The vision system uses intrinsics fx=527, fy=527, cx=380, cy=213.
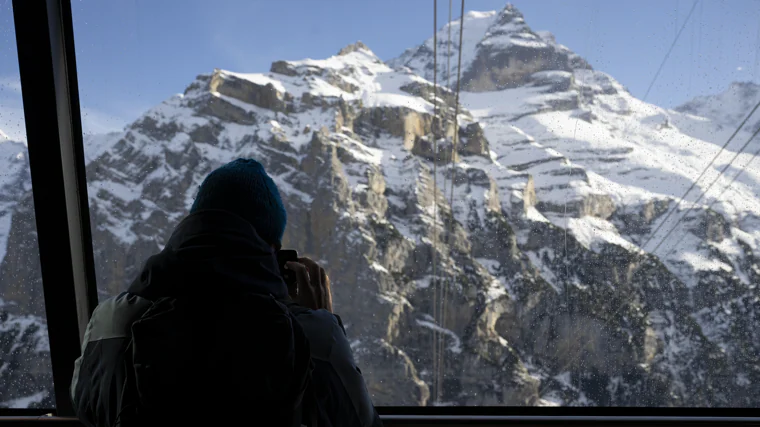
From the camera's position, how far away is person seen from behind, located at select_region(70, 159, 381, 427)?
625 millimetres

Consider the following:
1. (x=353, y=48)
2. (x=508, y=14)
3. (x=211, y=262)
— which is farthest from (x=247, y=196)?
(x=508, y=14)

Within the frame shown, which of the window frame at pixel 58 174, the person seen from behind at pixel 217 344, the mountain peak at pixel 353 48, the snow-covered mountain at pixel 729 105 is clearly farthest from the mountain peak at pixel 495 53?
the person seen from behind at pixel 217 344

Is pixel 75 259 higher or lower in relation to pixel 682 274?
higher

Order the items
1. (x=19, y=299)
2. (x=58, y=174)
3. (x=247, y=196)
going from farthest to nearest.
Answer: (x=19, y=299) < (x=58, y=174) < (x=247, y=196)

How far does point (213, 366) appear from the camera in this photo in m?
0.63

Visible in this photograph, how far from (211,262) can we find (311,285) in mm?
295

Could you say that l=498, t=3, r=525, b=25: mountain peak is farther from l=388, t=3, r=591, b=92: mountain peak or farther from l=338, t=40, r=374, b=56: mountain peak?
l=338, t=40, r=374, b=56: mountain peak

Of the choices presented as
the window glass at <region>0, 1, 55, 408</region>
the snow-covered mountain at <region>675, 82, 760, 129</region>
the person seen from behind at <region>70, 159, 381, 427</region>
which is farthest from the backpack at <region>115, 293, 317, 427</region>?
the snow-covered mountain at <region>675, 82, 760, 129</region>

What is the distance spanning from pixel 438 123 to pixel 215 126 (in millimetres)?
761

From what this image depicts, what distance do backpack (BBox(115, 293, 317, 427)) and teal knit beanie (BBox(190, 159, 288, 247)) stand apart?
158mm

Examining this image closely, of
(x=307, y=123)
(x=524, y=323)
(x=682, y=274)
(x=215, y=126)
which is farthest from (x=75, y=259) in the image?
(x=682, y=274)

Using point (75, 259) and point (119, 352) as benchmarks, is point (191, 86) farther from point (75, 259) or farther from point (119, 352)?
point (119, 352)

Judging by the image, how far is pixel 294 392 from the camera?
2.12ft

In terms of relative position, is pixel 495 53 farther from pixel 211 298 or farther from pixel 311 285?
pixel 211 298
